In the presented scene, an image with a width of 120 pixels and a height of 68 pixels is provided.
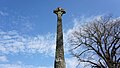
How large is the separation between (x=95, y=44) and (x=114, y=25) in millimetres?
3027

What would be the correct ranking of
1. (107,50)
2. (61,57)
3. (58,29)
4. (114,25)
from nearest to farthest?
(61,57), (58,29), (107,50), (114,25)

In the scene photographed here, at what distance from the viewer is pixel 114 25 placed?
90.3 feet

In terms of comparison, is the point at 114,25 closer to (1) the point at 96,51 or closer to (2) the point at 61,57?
(1) the point at 96,51

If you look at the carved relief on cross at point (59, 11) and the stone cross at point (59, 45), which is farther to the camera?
the carved relief on cross at point (59, 11)

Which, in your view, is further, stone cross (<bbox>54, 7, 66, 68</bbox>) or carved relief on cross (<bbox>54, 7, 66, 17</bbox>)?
carved relief on cross (<bbox>54, 7, 66, 17</bbox>)

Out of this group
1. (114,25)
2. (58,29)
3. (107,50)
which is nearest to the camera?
(58,29)

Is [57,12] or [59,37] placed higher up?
[57,12]

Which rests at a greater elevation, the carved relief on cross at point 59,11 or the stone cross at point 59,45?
the carved relief on cross at point 59,11

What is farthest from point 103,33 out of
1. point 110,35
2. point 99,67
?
point 99,67

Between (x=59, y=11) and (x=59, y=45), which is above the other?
(x=59, y=11)

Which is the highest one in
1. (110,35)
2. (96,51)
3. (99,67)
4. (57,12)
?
(57,12)

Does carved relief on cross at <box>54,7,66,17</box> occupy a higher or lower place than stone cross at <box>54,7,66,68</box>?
higher

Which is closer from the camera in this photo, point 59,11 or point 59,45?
point 59,45

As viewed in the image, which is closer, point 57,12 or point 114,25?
point 57,12
